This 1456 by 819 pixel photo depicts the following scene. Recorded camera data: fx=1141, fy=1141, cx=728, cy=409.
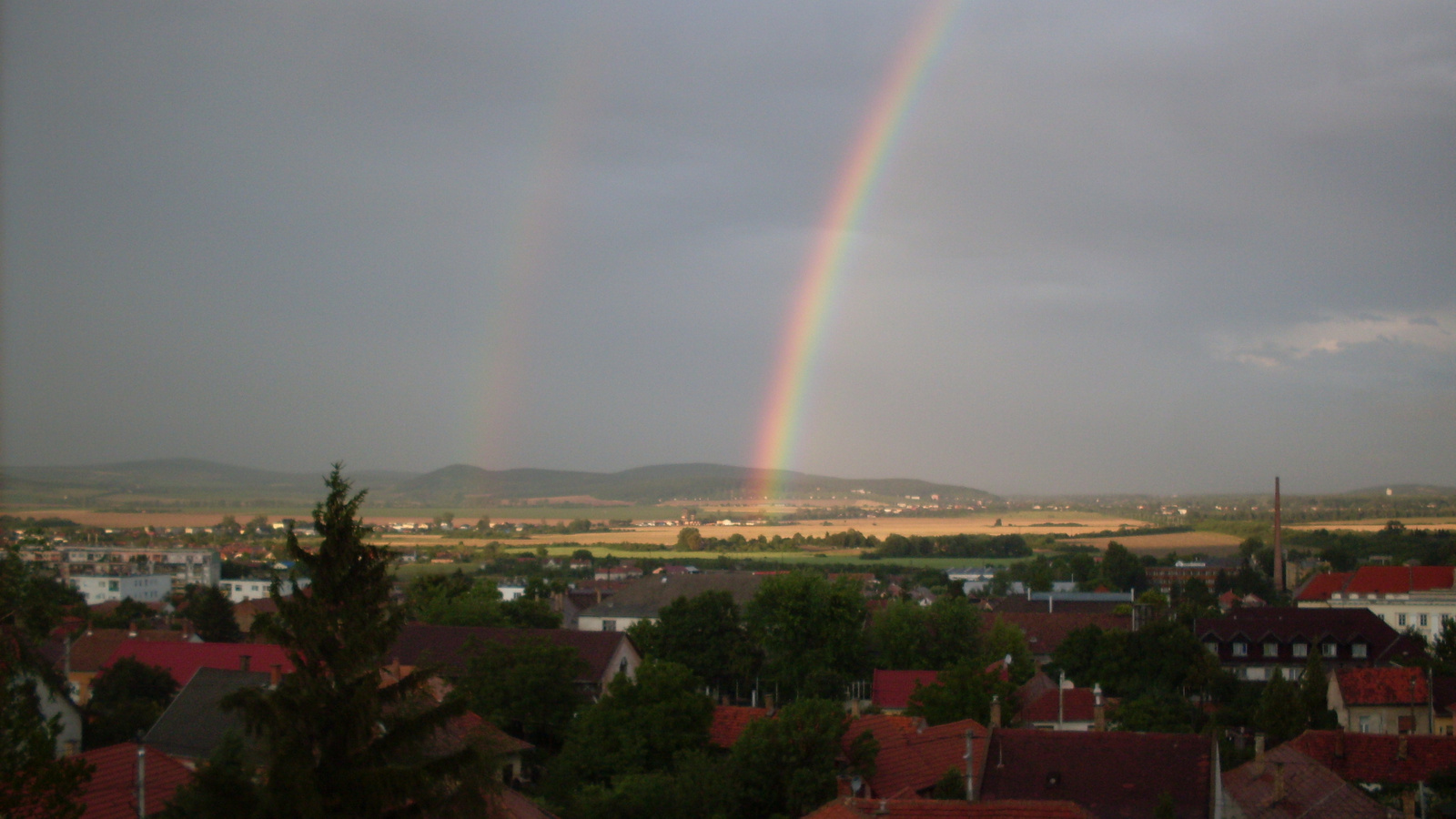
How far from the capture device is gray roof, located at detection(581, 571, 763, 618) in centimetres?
6888

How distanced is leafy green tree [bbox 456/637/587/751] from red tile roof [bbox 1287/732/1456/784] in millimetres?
20831

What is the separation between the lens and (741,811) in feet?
83.1

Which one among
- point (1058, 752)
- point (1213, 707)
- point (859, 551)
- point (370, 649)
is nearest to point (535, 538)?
point (859, 551)

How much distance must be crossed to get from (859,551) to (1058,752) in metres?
164

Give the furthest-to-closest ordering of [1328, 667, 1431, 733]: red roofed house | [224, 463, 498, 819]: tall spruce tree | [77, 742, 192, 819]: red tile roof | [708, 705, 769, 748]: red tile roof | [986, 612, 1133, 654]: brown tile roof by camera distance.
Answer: [986, 612, 1133, 654]: brown tile roof < [1328, 667, 1431, 733]: red roofed house < [708, 705, 769, 748]: red tile roof < [77, 742, 192, 819]: red tile roof < [224, 463, 498, 819]: tall spruce tree

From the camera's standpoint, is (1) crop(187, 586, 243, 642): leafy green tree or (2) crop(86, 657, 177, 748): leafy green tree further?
(1) crop(187, 586, 243, 642): leafy green tree

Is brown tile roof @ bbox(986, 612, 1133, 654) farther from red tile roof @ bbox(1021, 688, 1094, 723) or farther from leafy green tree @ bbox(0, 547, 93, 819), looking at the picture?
leafy green tree @ bbox(0, 547, 93, 819)

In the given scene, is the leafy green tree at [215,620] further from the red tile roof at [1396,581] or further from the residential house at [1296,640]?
the red tile roof at [1396,581]

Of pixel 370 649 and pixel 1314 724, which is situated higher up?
pixel 370 649

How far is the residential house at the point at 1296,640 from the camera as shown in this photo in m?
55.0

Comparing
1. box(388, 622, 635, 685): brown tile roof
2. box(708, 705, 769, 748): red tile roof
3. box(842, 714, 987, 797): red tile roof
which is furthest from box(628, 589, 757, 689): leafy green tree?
box(842, 714, 987, 797): red tile roof

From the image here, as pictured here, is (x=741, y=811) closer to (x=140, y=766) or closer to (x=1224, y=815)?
(x=1224, y=815)

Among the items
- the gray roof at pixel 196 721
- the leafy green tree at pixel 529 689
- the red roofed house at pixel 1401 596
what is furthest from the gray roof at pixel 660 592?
the red roofed house at pixel 1401 596

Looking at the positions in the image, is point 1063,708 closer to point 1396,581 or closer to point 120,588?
point 1396,581
